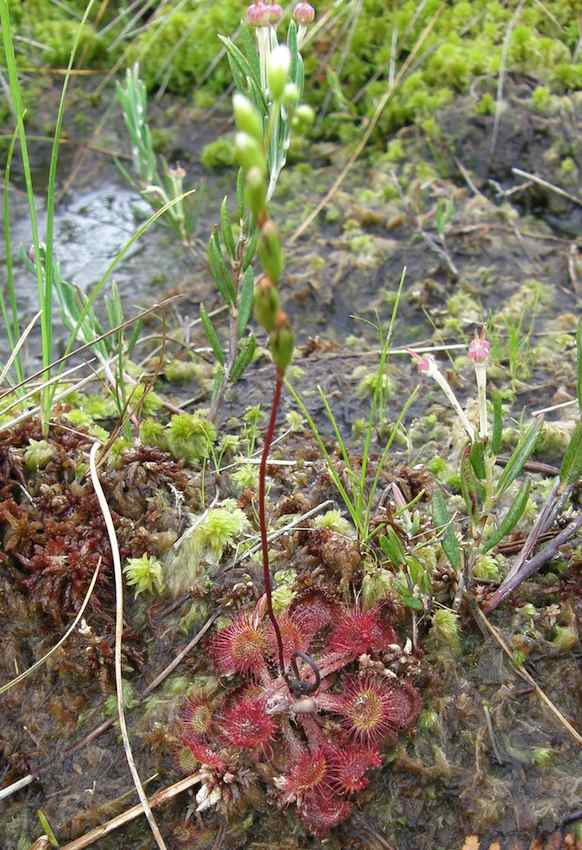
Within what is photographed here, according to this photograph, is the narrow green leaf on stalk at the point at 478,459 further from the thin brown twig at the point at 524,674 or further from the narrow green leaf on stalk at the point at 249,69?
the narrow green leaf on stalk at the point at 249,69

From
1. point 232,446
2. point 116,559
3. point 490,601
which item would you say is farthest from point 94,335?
point 490,601

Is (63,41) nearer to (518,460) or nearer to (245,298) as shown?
(245,298)

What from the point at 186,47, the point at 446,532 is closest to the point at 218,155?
the point at 186,47

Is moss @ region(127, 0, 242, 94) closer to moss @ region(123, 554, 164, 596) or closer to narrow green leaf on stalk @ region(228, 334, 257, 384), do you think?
narrow green leaf on stalk @ region(228, 334, 257, 384)

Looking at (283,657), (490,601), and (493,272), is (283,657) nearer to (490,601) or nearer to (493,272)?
(490,601)

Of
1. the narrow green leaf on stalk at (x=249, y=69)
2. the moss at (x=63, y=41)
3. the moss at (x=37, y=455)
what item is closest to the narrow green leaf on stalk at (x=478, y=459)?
the narrow green leaf on stalk at (x=249, y=69)

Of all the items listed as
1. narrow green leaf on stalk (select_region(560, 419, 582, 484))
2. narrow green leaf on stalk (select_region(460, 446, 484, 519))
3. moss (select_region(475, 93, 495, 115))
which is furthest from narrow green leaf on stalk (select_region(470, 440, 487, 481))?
moss (select_region(475, 93, 495, 115))
